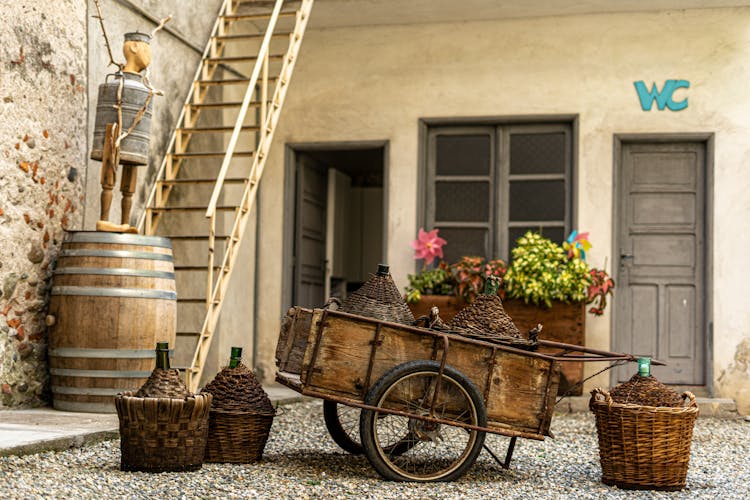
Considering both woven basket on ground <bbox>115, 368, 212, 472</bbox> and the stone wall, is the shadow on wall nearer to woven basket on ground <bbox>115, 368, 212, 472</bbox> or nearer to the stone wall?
the stone wall

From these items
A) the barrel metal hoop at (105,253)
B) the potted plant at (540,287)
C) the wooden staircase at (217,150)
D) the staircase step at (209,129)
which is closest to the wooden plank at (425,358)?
the barrel metal hoop at (105,253)

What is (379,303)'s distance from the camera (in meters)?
4.36

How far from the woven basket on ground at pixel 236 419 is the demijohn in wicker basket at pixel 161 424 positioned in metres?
0.30

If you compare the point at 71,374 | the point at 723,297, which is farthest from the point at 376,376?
the point at 723,297

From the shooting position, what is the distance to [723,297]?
784 cm

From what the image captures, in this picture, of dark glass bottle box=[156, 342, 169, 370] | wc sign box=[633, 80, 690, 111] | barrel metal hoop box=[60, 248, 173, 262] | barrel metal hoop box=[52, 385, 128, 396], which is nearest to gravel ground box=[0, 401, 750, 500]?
dark glass bottle box=[156, 342, 169, 370]

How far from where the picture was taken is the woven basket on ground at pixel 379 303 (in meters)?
4.33

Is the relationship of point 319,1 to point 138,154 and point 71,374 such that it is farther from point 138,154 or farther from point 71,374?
point 71,374

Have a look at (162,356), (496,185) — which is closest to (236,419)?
(162,356)

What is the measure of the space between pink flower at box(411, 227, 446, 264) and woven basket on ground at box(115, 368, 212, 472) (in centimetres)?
421

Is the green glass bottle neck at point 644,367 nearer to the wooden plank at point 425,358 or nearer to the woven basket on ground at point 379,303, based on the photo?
the wooden plank at point 425,358

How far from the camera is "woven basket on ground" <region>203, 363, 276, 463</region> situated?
4422 millimetres

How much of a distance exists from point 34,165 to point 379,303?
2.39m

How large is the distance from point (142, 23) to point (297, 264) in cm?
292
